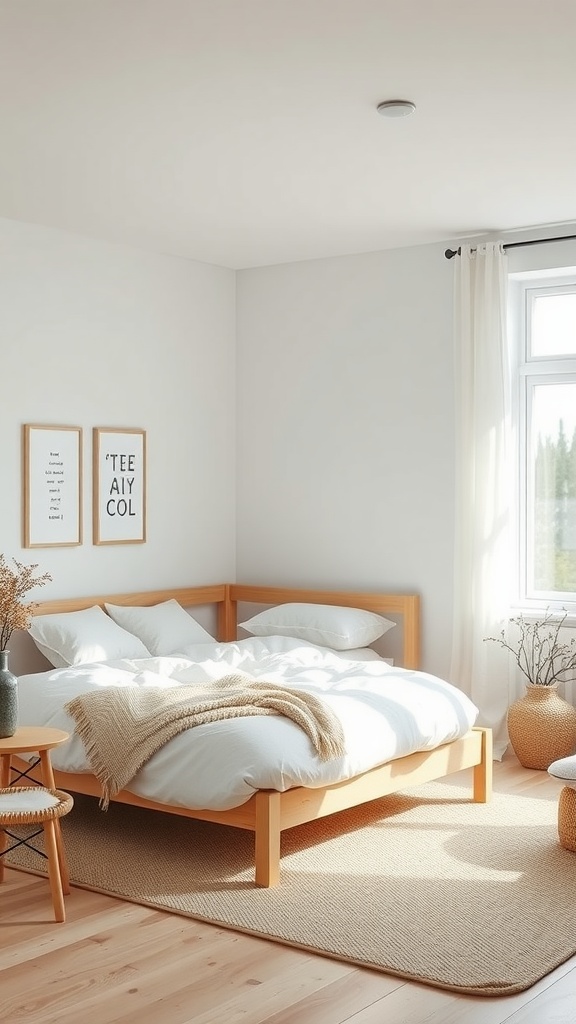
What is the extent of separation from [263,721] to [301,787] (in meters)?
0.25

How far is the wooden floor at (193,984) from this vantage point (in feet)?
9.02

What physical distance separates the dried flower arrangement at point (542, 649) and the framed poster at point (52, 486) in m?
2.13

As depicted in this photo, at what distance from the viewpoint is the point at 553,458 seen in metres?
5.71

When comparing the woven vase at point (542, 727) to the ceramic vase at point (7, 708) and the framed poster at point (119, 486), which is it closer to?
the framed poster at point (119, 486)

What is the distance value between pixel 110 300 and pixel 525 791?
3.11 m

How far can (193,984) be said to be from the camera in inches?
115

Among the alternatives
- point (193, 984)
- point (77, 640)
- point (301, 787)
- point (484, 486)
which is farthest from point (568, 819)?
point (77, 640)

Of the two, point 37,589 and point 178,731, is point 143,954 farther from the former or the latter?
point 37,589

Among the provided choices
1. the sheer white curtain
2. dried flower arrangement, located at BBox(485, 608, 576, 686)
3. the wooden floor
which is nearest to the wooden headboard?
the sheer white curtain

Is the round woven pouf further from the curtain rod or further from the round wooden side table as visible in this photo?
the curtain rod

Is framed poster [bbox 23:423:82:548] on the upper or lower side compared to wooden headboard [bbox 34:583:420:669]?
upper

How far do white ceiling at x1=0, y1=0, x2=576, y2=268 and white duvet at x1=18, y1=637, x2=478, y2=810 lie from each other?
2.02 m

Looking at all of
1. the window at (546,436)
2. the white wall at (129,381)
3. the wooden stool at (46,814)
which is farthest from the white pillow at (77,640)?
the window at (546,436)

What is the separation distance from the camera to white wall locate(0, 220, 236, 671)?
535 centimetres
